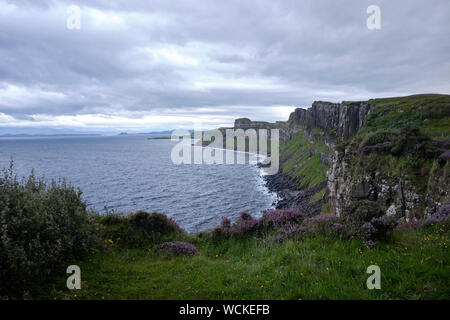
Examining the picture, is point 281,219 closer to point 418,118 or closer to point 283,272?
point 283,272

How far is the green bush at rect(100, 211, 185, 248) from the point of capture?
11.3 m

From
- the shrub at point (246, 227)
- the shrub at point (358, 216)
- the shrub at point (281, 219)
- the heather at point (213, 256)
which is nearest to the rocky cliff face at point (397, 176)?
the shrub at point (358, 216)

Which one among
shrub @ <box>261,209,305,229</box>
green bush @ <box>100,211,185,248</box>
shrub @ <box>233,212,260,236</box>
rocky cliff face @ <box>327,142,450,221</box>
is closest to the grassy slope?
green bush @ <box>100,211,185,248</box>

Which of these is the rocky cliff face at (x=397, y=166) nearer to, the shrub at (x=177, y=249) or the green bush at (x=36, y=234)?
the shrub at (x=177, y=249)

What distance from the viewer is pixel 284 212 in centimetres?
1295

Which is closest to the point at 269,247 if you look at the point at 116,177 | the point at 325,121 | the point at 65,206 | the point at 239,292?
the point at 239,292

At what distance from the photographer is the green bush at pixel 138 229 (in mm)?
11305

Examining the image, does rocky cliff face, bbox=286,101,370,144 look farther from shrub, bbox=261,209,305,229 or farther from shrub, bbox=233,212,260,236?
shrub, bbox=233,212,260,236

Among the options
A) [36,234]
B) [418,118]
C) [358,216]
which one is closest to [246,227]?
[358,216]

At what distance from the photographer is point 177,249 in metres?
10.5

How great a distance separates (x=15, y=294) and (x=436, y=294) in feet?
34.1

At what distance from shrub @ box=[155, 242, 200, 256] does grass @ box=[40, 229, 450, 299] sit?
477 millimetres

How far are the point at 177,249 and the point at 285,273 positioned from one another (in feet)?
16.3
